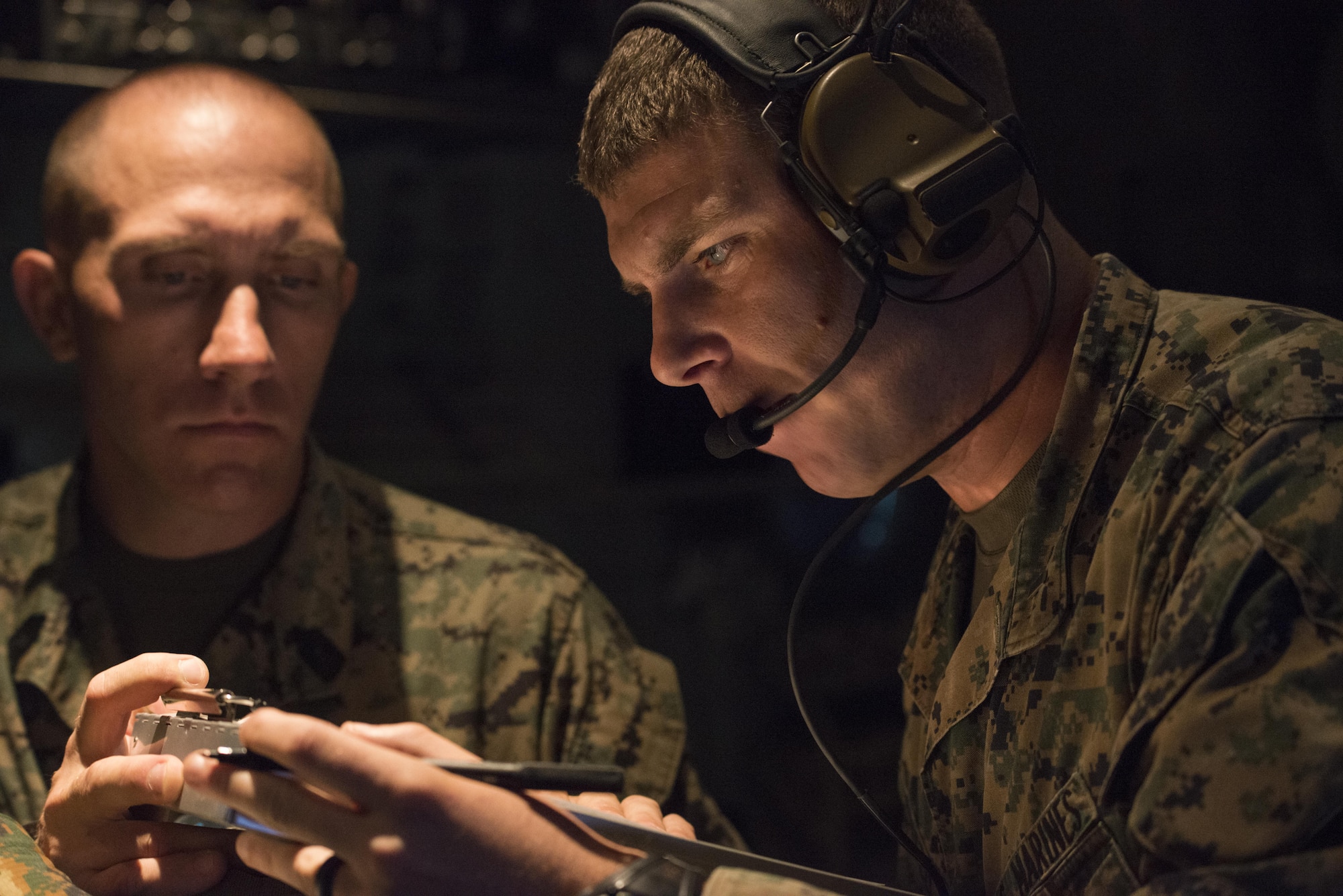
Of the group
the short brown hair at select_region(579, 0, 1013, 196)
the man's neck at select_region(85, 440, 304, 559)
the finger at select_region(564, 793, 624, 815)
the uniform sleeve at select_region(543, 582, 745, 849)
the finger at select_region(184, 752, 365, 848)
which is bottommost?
the uniform sleeve at select_region(543, 582, 745, 849)

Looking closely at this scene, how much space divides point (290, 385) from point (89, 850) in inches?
29.1

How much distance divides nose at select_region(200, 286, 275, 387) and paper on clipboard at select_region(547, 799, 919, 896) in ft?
2.89

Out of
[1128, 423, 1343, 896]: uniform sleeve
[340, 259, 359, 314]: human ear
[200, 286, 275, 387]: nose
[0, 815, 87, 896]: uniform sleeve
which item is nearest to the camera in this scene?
[1128, 423, 1343, 896]: uniform sleeve

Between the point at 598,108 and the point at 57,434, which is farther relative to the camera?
the point at 57,434

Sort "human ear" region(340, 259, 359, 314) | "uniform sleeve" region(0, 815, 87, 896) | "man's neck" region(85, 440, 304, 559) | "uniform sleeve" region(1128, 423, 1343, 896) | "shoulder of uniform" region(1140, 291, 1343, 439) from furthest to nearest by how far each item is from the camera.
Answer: "human ear" region(340, 259, 359, 314)
"man's neck" region(85, 440, 304, 559)
"uniform sleeve" region(0, 815, 87, 896)
"shoulder of uniform" region(1140, 291, 1343, 439)
"uniform sleeve" region(1128, 423, 1343, 896)

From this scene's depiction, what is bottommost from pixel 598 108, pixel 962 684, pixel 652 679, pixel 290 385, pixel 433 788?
pixel 652 679

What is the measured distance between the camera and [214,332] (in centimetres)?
153

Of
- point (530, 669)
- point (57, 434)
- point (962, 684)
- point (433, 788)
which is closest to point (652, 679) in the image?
point (530, 669)

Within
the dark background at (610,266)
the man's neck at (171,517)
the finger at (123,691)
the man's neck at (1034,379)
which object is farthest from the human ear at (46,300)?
the man's neck at (1034,379)

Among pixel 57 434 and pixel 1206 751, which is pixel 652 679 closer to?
pixel 1206 751

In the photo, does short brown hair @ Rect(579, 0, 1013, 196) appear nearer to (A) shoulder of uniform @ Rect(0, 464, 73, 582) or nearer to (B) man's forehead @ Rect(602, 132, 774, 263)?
(B) man's forehead @ Rect(602, 132, 774, 263)

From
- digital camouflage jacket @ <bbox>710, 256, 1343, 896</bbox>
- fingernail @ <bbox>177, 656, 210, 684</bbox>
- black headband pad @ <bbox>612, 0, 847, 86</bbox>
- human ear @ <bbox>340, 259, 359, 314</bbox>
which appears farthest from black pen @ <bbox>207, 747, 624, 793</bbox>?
human ear @ <bbox>340, 259, 359, 314</bbox>

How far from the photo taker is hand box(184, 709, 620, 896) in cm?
76

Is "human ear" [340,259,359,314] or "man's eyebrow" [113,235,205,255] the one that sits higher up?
"man's eyebrow" [113,235,205,255]
